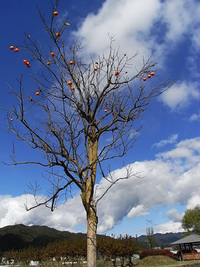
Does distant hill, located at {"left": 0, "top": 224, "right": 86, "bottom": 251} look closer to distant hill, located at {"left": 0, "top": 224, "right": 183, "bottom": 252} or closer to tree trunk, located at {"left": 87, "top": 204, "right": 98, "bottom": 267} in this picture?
distant hill, located at {"left": 0, "top": 224, "right": 183, "bottom": 252}

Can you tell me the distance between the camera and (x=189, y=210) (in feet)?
197

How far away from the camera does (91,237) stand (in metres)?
4.66

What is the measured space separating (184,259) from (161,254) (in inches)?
153

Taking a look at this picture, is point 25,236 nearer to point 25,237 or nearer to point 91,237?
point 25,237

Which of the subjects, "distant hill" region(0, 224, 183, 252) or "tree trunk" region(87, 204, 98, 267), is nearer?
"tree trunk" region(87, 204, 98, 267)

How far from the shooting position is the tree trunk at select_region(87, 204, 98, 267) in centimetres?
464

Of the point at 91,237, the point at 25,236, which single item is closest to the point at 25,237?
the point at 25,236

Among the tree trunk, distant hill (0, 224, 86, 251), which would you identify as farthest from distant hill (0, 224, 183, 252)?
the tree trunk

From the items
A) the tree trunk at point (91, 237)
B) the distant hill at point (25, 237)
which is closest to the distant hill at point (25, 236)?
the distant hill at point (25, 237)

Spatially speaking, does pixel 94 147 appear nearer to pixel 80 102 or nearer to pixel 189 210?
pixel 80 102

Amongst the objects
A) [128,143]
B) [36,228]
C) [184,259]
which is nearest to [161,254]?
[184,259]

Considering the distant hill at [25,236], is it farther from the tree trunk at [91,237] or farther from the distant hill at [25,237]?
the tree trunk at [91,237]

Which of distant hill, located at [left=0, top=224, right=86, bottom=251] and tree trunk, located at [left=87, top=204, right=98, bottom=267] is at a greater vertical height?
distant hill, located at [left=0, top=224, right=86, bottom=251]

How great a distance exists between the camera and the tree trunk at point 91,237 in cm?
464
